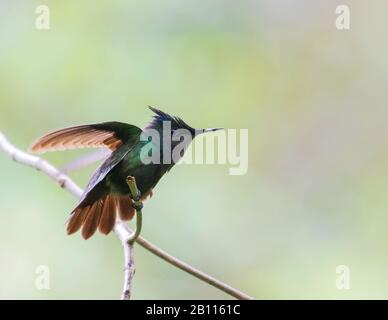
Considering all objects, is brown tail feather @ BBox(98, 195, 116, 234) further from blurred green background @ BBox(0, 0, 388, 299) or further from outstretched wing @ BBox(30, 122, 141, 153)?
blurred green background @ BBox(0, 0, 388, 299)

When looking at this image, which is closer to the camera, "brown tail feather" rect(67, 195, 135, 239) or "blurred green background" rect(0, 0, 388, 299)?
"brown tail feather" rect(67, 195, 135, 239)

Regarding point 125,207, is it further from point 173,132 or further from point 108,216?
point 173,132

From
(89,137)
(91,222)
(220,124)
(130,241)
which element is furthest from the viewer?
(220,124)

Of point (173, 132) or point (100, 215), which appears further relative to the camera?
point (100, 215)

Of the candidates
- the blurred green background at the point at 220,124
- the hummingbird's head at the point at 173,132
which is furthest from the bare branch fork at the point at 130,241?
the blurred green background at the point at 220,124

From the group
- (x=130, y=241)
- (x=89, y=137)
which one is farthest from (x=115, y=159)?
(x=130, y=241)

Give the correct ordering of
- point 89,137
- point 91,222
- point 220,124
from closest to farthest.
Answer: point 89,137 < point 91,222 < point 220,124

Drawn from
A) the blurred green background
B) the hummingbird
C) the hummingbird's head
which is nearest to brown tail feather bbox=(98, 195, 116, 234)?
the hummingbird

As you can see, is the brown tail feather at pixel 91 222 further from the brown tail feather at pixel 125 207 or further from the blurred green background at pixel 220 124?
the blurred green background at pixel 220 124
